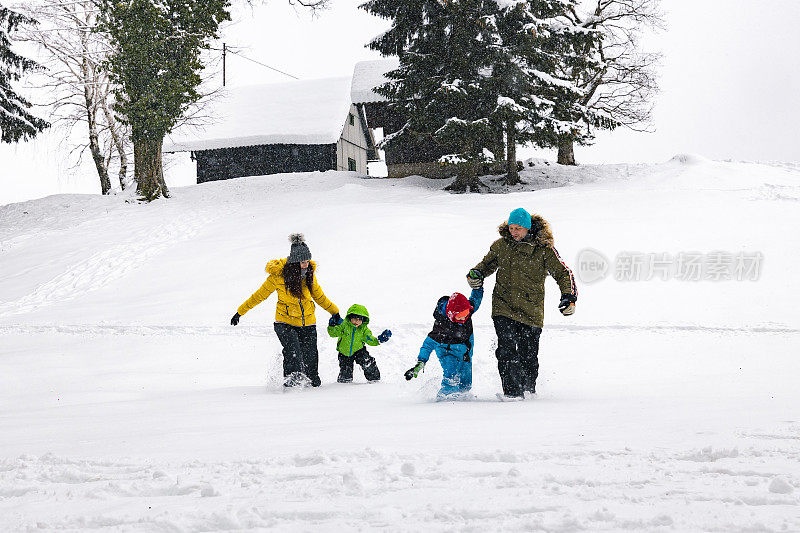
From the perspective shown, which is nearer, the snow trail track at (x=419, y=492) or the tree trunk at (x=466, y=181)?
the snow trail track at (x=419, y=492)

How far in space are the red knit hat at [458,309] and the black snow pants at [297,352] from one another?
1.73m

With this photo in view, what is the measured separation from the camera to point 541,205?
59.9ft

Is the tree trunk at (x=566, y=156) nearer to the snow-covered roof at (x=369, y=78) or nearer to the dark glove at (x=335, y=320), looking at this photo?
the snow-covered roof at (x=369, y=78)

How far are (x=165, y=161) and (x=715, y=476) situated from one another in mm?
43808

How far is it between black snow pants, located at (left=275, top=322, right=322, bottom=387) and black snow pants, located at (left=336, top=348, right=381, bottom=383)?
40cm

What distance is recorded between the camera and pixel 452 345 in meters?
5.66

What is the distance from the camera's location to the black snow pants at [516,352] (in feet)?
18.6

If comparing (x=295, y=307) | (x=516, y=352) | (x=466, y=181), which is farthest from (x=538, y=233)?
(x=466, y=181)

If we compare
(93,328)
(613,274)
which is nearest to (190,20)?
(93,328)

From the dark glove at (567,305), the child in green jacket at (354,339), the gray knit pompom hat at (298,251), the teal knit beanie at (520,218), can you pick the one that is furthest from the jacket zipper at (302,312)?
the dark glove at (567,305)

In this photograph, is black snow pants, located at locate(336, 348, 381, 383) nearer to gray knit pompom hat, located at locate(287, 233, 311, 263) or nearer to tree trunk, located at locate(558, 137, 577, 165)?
gray knit pompom hat, located at locate(287, 233, 311, 263)

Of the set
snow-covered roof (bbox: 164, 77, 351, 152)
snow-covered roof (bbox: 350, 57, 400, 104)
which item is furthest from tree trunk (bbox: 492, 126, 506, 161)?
snow-covered roof (bbox: 164, 77, 351, 152)

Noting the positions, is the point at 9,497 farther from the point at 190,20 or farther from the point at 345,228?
the point at 190,20

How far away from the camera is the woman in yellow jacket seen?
6527mm
